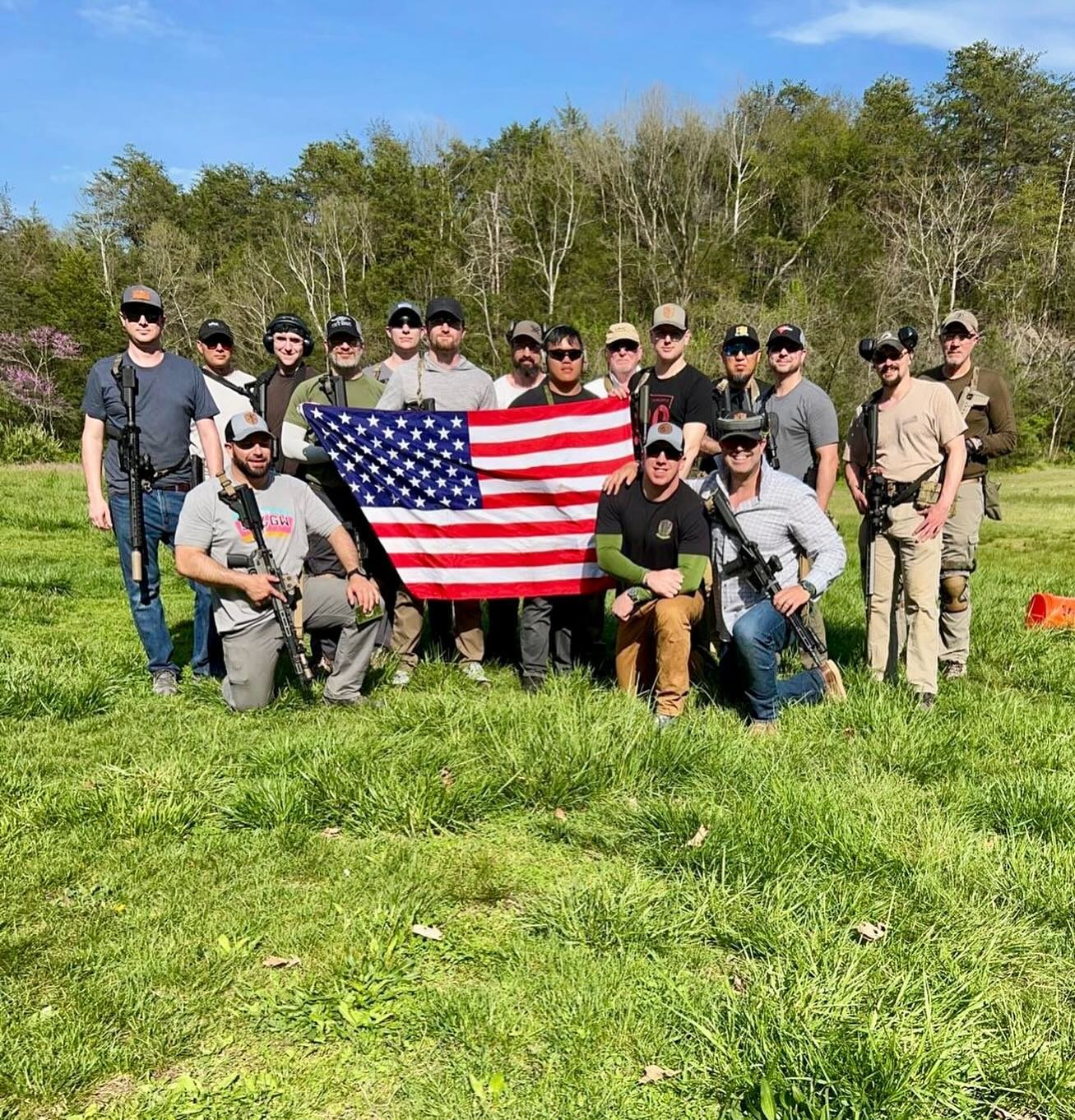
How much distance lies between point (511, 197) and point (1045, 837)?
52564 mm

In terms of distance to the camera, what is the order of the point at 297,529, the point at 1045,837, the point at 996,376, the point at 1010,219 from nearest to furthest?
the point at 1045,837 → the point at 297,529 → the point at 996,376 → the point at 1010,219

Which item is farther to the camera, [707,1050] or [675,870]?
[675,870]

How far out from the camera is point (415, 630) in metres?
6.66

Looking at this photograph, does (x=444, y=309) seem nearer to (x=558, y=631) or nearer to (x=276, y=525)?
(x=276, y=525)

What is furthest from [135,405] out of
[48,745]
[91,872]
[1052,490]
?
[1052,490]

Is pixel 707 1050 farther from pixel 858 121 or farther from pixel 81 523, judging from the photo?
pixel 858 121

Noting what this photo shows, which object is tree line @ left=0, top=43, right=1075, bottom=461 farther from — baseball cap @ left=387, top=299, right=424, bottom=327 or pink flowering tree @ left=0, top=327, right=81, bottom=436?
baseball cap @ left=387, top=299, right=424, bottom=327

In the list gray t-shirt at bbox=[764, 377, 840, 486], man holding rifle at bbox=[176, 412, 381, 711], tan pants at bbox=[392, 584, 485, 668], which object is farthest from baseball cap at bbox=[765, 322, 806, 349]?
man holding rifle at bbox=[176, 412, 381, 711]

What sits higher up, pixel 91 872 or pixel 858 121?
pixel 858 121

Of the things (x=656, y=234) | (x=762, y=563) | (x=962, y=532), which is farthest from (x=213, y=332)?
(x=656, y=234)

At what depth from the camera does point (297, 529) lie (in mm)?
5934

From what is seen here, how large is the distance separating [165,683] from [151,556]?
3.08 ft

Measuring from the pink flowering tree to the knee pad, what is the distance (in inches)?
1596

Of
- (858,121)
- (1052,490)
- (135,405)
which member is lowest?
(1052,490)
